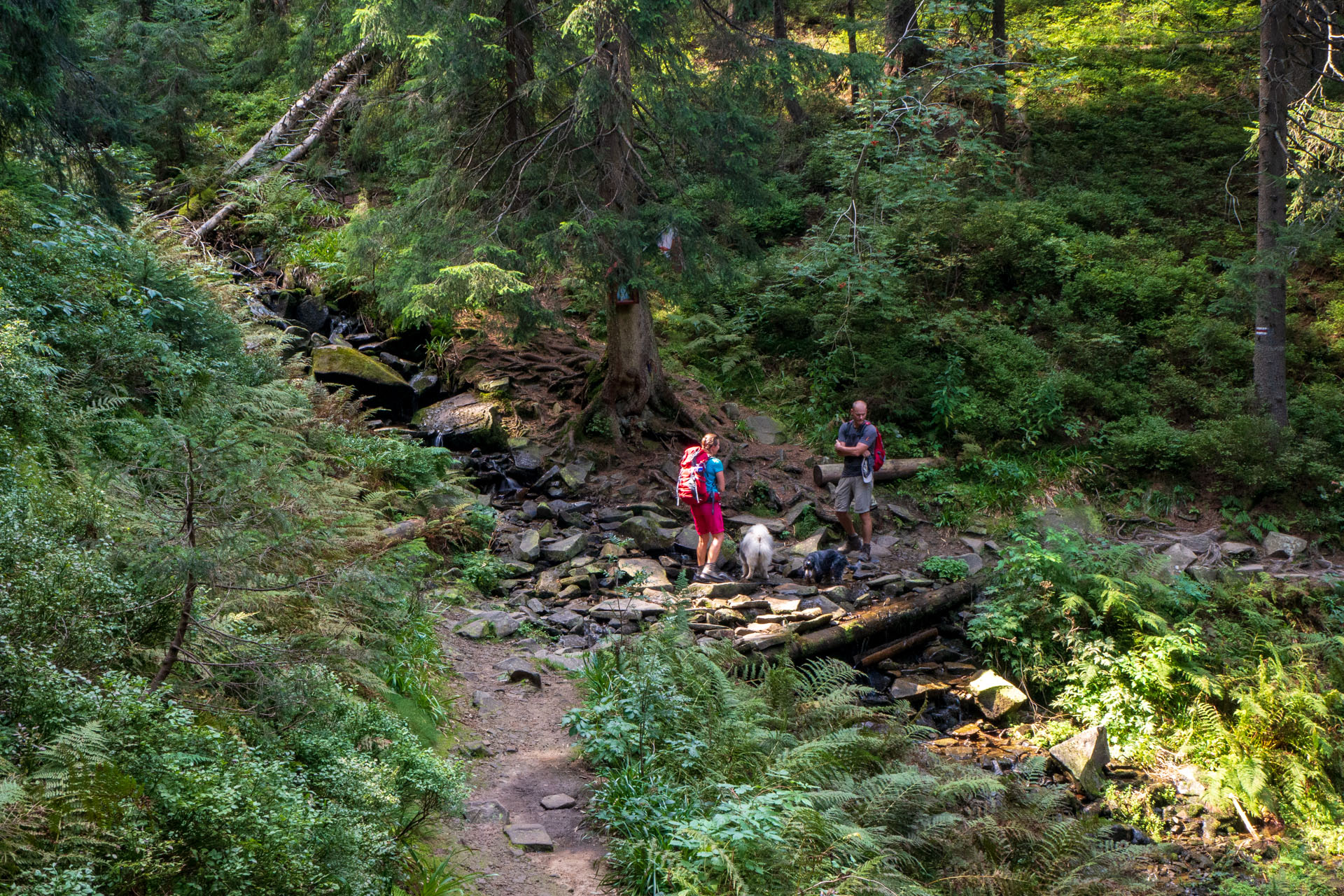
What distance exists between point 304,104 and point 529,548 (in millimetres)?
13465

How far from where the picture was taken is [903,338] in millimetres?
15578

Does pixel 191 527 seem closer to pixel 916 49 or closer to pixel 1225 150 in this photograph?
pixel 916 49

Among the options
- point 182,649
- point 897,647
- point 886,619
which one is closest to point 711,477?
point 886,619

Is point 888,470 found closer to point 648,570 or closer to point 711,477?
point 711,477

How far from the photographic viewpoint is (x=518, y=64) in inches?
511

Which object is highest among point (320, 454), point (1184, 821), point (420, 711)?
point (320, 454)

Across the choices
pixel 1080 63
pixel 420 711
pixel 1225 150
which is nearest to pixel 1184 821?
pixel 420 711

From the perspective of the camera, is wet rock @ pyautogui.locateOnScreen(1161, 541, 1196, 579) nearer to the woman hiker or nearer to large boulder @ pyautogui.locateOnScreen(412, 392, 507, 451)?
the woman hiker

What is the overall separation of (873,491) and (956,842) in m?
8.40

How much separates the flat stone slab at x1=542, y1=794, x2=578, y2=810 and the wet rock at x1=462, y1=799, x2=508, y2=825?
0.28 meters

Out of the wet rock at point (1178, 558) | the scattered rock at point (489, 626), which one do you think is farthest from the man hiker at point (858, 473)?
the scattered rock at point (489, 626)

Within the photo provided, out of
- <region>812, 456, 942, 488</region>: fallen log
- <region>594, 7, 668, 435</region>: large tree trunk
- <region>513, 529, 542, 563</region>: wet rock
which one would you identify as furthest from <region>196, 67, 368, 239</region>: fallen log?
<region>812, 456, 942, 488</region>: fallen log

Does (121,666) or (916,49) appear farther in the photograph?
(916,49)

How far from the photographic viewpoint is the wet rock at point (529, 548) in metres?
10.8
